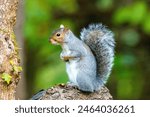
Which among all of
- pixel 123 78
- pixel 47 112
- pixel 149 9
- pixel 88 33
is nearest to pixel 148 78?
pixel 123 78

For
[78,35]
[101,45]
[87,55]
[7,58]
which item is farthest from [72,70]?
[78,35]

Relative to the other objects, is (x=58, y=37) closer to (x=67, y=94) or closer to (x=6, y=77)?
(x=67, y=94)

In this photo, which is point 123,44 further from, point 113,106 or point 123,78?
point 113,106

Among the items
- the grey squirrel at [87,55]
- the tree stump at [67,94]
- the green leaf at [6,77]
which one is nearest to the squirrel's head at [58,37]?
the grey squirrel at [87,55]

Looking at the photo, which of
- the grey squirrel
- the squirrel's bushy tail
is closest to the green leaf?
the grey squirrel

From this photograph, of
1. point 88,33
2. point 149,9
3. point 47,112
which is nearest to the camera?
point 47,112
